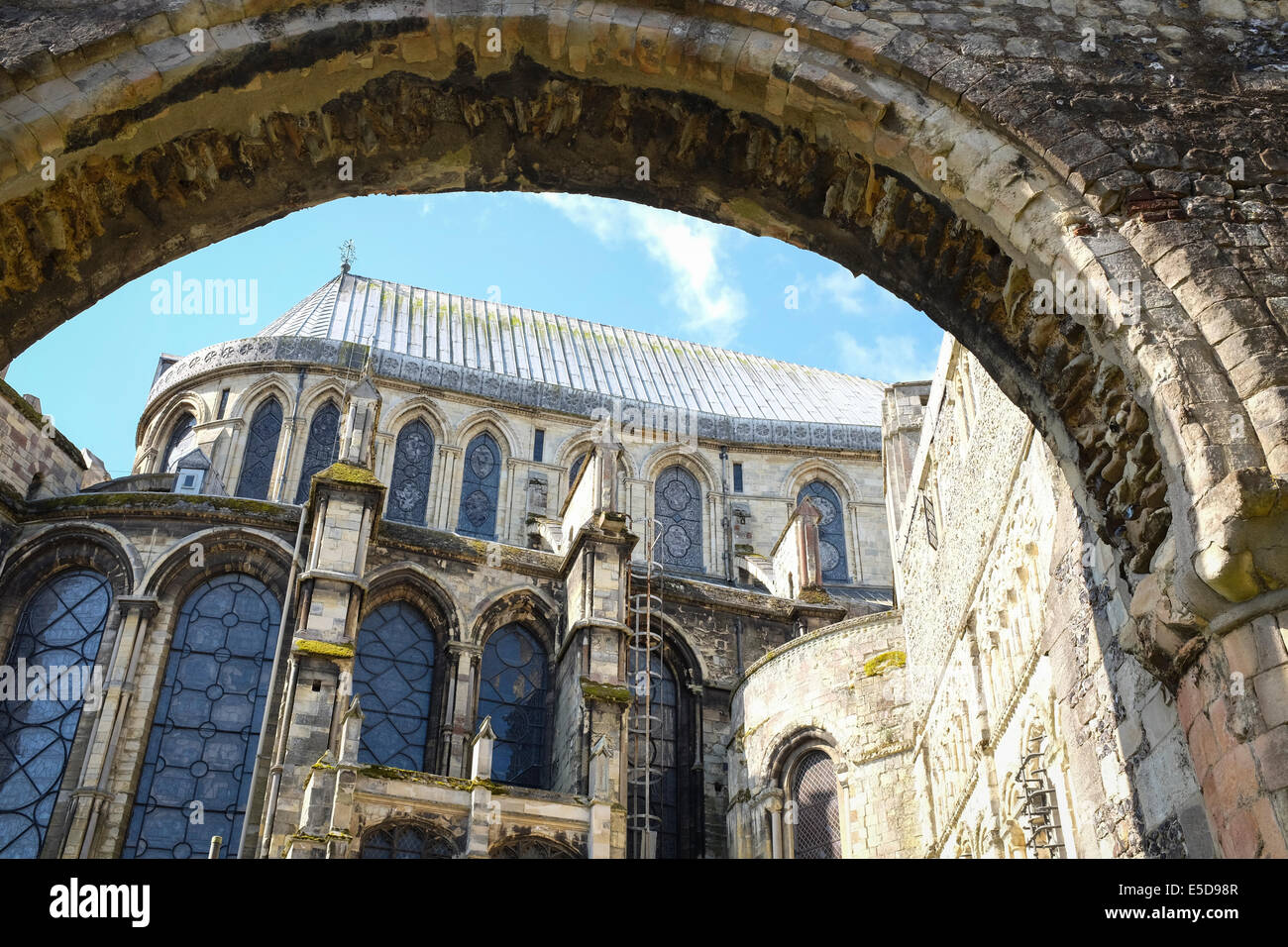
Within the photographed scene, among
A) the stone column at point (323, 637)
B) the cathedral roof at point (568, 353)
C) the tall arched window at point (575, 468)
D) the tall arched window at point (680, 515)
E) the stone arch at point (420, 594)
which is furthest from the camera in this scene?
the cathedral roof at point (568, 353)

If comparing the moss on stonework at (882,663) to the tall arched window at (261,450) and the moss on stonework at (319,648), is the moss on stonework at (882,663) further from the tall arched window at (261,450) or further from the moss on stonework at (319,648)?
the tall arched window at (261,450)

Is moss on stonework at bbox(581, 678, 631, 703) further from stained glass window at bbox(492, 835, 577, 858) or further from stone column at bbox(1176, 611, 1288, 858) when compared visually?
stone column at bbox(1176, 611, 1288, 858)

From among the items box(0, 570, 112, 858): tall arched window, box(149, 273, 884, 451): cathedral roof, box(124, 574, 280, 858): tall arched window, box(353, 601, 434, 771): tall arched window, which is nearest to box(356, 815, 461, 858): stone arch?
box(124, 574, 280, 858): tall arched window

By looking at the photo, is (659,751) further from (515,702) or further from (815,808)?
(815,808)

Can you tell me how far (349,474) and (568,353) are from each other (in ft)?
43.5

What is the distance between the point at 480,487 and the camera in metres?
25.4

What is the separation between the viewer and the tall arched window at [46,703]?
15508mm

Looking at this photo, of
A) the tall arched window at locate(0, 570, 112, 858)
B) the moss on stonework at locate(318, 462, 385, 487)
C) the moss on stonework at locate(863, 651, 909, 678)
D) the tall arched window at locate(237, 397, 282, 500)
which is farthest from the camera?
the tall arched window at locate(237, 397, 282, 500)

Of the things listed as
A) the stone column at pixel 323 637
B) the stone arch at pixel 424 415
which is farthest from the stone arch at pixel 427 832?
the stone arch at pixel 424 415

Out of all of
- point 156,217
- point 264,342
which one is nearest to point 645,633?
point 264,342

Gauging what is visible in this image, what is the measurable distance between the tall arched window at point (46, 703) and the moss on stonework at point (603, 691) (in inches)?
270

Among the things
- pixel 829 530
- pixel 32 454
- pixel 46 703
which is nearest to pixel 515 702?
pixel 46 703

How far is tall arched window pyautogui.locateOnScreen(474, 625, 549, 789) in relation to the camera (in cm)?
1798

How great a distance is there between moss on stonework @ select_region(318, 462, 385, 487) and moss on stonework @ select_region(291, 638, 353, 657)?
9.20 feet
